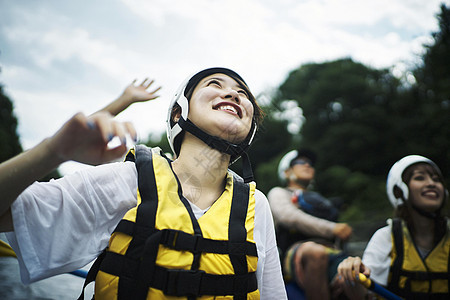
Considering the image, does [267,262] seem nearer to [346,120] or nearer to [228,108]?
[228,108]

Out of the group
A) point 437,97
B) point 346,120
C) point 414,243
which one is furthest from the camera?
point 346,120

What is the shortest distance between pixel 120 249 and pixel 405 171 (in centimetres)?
346

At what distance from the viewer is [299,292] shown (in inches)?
143

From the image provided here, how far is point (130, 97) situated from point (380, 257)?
2.98 m

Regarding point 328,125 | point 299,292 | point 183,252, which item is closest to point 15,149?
point 299,292

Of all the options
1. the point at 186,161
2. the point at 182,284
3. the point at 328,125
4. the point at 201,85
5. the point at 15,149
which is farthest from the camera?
the point at 328,125

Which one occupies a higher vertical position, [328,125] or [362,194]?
[328,125]

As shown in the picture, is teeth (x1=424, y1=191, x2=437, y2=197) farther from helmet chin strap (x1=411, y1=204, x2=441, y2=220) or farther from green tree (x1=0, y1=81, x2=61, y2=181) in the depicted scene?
green tree (x1=0, y1=81, x2=61, y2=181)

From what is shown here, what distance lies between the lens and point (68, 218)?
127 centimetres

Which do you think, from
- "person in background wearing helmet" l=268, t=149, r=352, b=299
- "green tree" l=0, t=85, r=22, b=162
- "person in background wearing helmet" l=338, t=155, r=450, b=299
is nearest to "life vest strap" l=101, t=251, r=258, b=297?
"person in background wearing helmet" l=338, t=155, r=450, b=299

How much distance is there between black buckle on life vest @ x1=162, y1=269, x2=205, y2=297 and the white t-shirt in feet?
1.08

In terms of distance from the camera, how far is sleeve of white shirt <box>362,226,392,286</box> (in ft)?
10.5

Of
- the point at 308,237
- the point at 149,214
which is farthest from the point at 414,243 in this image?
the point at 149,214

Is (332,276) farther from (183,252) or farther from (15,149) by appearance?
(15,149)
